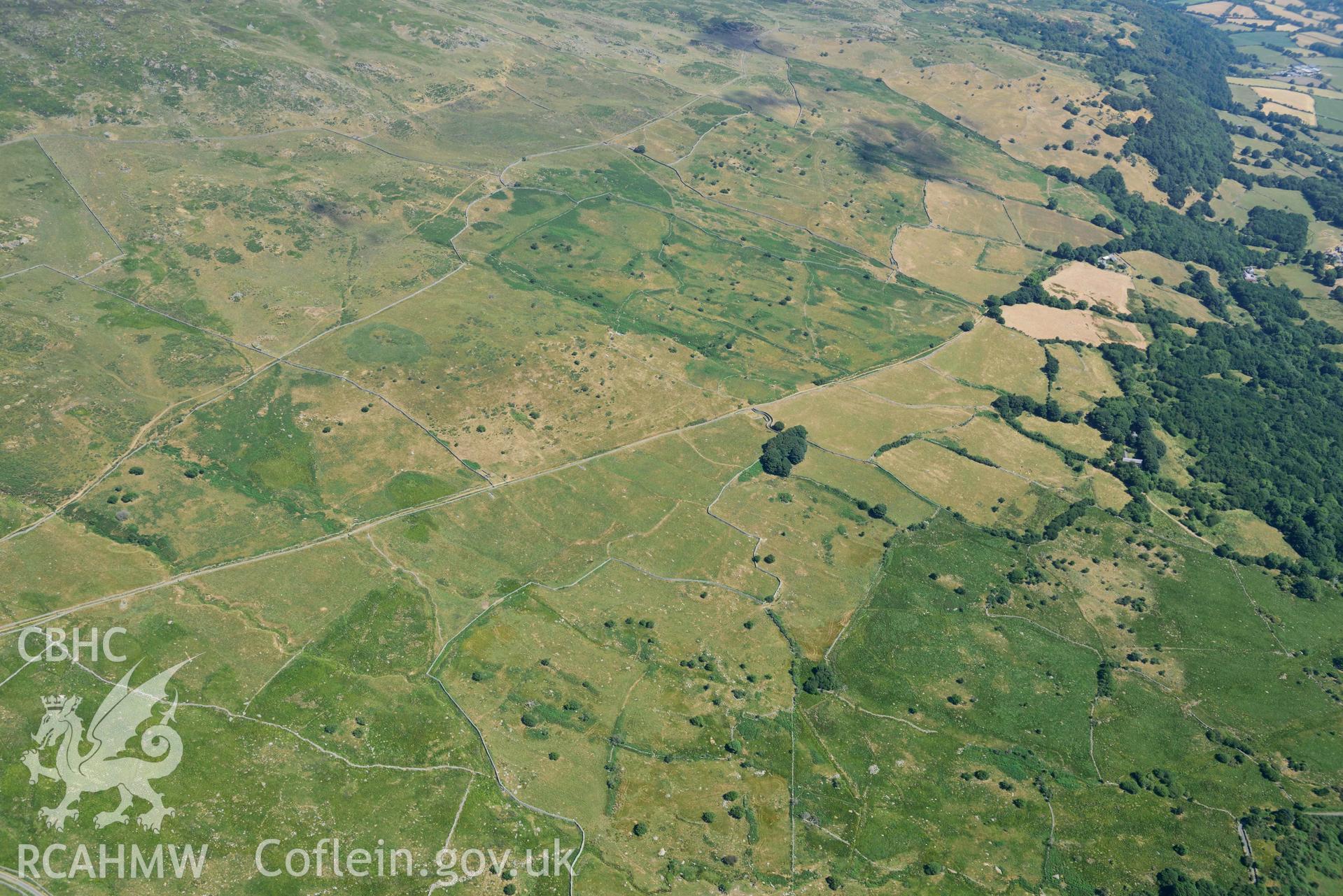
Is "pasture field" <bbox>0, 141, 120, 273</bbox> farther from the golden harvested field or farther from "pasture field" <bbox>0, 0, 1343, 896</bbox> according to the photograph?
the golden harvested field

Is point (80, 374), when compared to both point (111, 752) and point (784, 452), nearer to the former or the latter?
point (111, 752)

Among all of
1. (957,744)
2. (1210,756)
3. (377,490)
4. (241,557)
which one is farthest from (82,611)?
(1210,756)

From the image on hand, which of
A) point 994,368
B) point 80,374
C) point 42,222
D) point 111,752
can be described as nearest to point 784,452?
point 994,368

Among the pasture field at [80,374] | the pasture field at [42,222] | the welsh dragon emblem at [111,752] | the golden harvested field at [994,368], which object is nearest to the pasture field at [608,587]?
the welsh dragon emblem at [111,752]

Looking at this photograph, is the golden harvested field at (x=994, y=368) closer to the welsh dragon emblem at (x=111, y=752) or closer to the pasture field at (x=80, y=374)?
the pasture field at (x=80, y=374)

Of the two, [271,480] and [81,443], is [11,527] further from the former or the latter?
[271,480]
